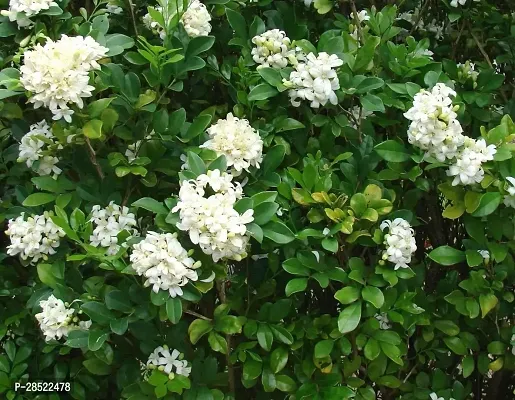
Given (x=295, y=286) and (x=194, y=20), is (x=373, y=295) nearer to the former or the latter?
(x=295, y=286)

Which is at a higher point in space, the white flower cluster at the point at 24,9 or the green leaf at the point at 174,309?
the white flower cluster at the point at 24,9

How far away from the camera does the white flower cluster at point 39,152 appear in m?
1.69

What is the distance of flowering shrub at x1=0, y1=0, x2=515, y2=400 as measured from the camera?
57.4 inches

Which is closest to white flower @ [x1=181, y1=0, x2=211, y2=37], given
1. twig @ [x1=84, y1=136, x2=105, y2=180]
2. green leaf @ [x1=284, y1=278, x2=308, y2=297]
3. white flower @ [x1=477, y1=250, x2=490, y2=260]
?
twig @ [x1=84, y1=136, x2=105, y2=180]

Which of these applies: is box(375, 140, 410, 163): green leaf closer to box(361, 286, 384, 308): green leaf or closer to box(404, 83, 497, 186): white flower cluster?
box(404, 83, 497, 186): white flower cluster

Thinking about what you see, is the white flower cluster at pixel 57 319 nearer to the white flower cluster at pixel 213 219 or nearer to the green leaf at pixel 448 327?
the white flower cluster at pixel 213 219

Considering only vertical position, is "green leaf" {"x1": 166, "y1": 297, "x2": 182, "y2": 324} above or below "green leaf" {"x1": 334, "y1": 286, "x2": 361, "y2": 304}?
above

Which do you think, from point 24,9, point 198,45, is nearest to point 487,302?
point 198,45

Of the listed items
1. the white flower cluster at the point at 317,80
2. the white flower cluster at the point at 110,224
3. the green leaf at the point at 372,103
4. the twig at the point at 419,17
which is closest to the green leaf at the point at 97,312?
the white flower cluster at the point at 110,224

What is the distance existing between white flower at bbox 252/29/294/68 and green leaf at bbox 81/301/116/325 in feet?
2.49

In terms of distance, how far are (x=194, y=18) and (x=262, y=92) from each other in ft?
0.94

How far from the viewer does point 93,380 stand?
6.08ft

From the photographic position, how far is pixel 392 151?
62.5 inches

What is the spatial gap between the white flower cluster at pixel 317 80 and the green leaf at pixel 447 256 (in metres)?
0.48
